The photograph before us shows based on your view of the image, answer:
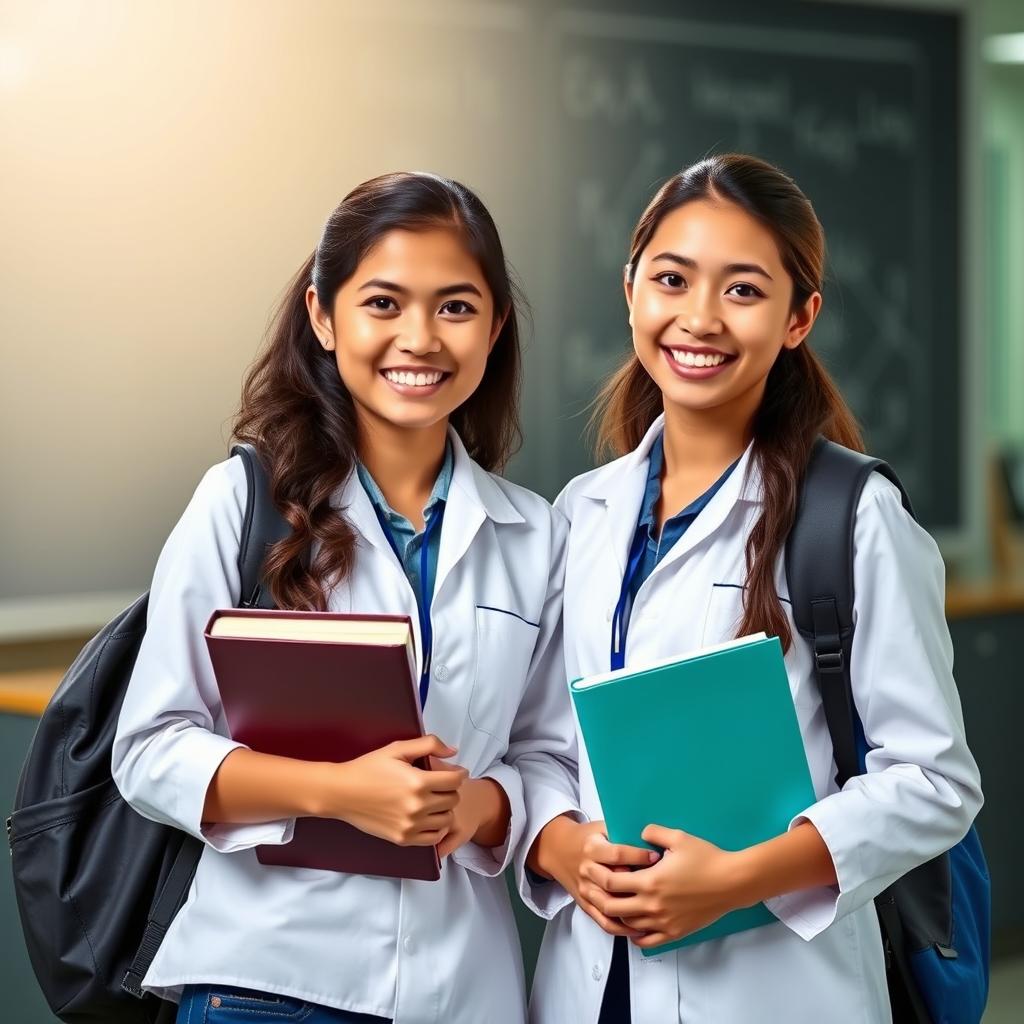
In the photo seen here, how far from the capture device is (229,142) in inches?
109

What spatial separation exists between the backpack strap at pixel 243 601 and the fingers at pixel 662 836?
0.44m

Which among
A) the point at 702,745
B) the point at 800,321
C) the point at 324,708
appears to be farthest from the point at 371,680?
the point at 800,321

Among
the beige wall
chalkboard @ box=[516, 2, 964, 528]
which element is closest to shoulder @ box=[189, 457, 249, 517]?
the beige wall

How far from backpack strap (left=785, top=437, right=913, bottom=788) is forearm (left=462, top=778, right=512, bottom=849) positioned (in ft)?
1.15

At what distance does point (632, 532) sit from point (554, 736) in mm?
251

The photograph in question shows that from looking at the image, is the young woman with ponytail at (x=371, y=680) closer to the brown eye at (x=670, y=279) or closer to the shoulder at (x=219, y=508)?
the shoulder at (x=219, y=508)

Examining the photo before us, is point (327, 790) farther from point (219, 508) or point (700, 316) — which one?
point (700, 316)

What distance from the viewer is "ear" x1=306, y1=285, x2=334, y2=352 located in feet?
5.06

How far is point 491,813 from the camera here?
1.43 meters

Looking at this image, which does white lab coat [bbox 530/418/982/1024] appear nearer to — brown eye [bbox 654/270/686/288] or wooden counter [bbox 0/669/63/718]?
brown eye [bbox 654/270/686/288]

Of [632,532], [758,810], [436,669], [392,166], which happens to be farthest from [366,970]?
[392,166]

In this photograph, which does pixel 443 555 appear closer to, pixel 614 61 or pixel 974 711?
pixel 614 61

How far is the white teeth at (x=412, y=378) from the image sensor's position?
146cm

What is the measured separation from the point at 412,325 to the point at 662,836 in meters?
0.58
